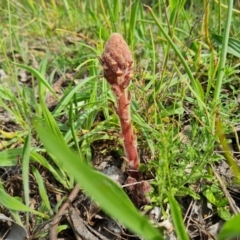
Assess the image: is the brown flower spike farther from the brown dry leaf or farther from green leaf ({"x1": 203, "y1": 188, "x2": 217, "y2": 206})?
green leaf ({"x1": 203, "y1": 188, "x2": 217, "y2": 206})

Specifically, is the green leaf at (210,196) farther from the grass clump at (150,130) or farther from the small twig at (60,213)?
the small twig at (60,213)

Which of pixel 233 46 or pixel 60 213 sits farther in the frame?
pixel 233 46

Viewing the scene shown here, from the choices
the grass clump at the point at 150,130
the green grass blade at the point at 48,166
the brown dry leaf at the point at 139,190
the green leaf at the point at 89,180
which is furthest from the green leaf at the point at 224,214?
the green leaf at the point at 89,180

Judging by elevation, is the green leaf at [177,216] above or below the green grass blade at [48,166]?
above

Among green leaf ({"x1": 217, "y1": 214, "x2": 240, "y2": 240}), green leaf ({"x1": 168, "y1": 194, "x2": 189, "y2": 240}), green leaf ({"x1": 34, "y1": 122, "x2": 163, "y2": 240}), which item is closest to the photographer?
green leaf ({"x1": 34, "y1": 122, "x2": 163, "y2": 240})

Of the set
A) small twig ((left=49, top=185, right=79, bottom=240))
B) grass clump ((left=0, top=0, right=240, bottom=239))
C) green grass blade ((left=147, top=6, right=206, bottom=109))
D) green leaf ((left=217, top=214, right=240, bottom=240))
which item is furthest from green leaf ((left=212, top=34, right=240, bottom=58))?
green leaf ((left=217, top=214, right=240, bottom=240))

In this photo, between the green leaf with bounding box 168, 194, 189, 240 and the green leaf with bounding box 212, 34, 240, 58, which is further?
the green leaf with bounding box 212, 34, 240, 58

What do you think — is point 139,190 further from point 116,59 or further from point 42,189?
point 116,59

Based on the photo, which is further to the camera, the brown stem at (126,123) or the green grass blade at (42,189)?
the green grass blade at (42,189)

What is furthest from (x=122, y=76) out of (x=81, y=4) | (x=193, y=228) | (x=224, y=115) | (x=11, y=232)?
(x=81, y=4)

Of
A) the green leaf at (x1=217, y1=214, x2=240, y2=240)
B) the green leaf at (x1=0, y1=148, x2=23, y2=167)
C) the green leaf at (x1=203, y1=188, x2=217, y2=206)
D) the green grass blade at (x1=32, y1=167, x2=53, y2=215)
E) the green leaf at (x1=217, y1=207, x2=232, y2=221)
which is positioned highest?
the green leaf at (x1=217, y1=214, x2=240, y2=240)

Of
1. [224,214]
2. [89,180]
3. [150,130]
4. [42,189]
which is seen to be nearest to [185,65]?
[150,130]
